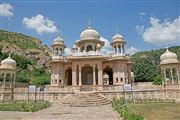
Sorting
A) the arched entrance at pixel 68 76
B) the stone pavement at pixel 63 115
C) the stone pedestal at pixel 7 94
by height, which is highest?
the arched entrance at pixel 68 76

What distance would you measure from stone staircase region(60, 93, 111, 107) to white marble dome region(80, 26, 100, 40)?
11398mm

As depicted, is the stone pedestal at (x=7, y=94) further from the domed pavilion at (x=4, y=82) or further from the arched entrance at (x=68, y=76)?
the arched entrance at (x=68, y=76)

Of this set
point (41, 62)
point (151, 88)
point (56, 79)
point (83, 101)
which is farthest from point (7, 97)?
point (41, 62)

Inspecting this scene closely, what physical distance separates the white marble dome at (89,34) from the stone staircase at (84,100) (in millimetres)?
11398

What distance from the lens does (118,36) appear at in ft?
101

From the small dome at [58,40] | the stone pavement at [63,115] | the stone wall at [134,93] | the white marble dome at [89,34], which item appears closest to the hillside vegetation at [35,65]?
the white marble dome at [89,34]

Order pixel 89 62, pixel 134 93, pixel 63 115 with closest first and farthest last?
pixel 63 115, pixel 134 93, pixel 89 62

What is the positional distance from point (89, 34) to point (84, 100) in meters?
13.5

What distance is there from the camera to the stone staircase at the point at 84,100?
20.4 metres

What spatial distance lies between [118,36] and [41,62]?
196 feet

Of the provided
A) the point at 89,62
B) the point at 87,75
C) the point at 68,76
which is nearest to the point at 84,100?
the point at 89,62

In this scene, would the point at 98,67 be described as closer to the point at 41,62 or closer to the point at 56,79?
the point at 56,79

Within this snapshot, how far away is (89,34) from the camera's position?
3164cm

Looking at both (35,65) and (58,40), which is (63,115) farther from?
(35,65)
